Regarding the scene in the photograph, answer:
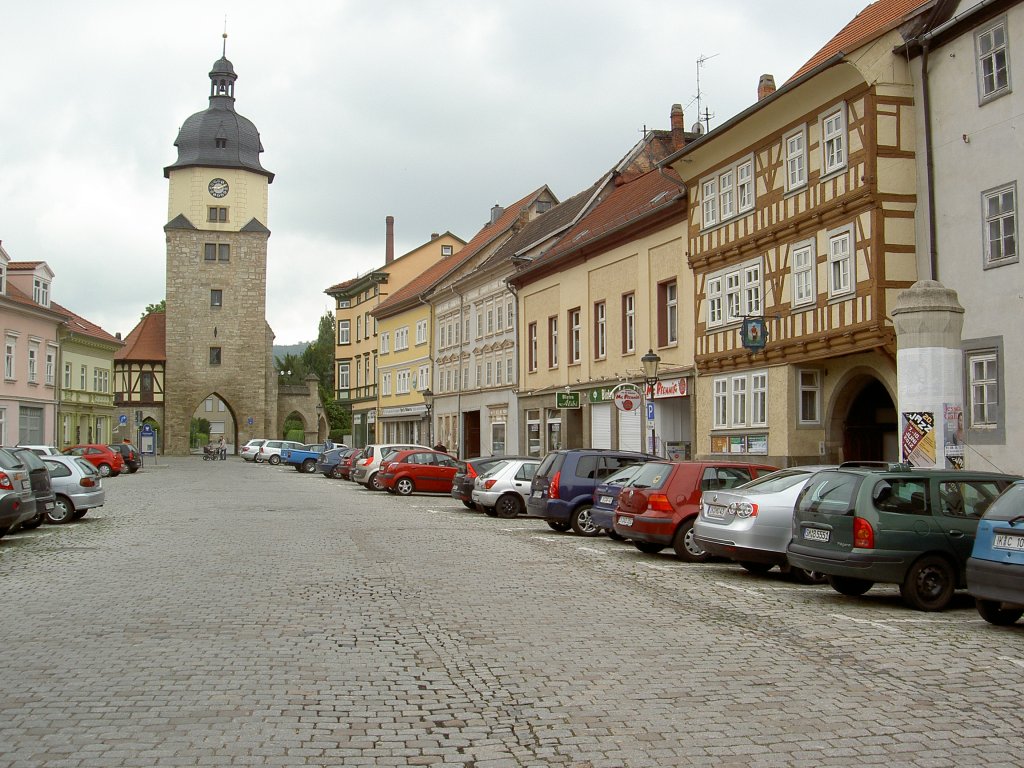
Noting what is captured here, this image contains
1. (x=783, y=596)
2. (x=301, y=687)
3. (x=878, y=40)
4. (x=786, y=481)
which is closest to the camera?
(x=301, y=687)

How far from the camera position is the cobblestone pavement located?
5.92 metres

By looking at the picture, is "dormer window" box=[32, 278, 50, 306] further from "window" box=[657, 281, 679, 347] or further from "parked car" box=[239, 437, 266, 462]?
"window" box=[657, 281, 679, 347]

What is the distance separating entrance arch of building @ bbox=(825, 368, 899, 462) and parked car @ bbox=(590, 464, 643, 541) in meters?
8.41

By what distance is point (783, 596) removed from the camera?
1230cm

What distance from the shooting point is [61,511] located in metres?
22.8

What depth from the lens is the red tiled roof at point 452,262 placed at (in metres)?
57.3

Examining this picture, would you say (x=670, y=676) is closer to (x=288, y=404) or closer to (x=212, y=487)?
(x=212, y=487)

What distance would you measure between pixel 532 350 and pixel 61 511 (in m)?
24.7

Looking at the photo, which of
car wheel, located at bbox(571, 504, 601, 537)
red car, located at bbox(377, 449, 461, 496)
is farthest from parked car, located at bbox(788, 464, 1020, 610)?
red car, located at bbox(377, 449, 461, 496)

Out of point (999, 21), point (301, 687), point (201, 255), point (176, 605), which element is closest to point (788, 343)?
point (999, 21)

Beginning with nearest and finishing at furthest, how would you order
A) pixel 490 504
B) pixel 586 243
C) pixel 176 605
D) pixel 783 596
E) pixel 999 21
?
pixel 176 605 → pixel 783 596 → pixel 999 21 → pixel 490 504 → pixel 586 243

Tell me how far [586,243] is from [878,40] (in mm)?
16347

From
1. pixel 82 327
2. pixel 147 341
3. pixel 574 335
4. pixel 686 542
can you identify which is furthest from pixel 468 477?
pixel 147 341

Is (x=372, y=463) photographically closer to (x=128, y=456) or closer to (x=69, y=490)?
(x=69, y=490)
